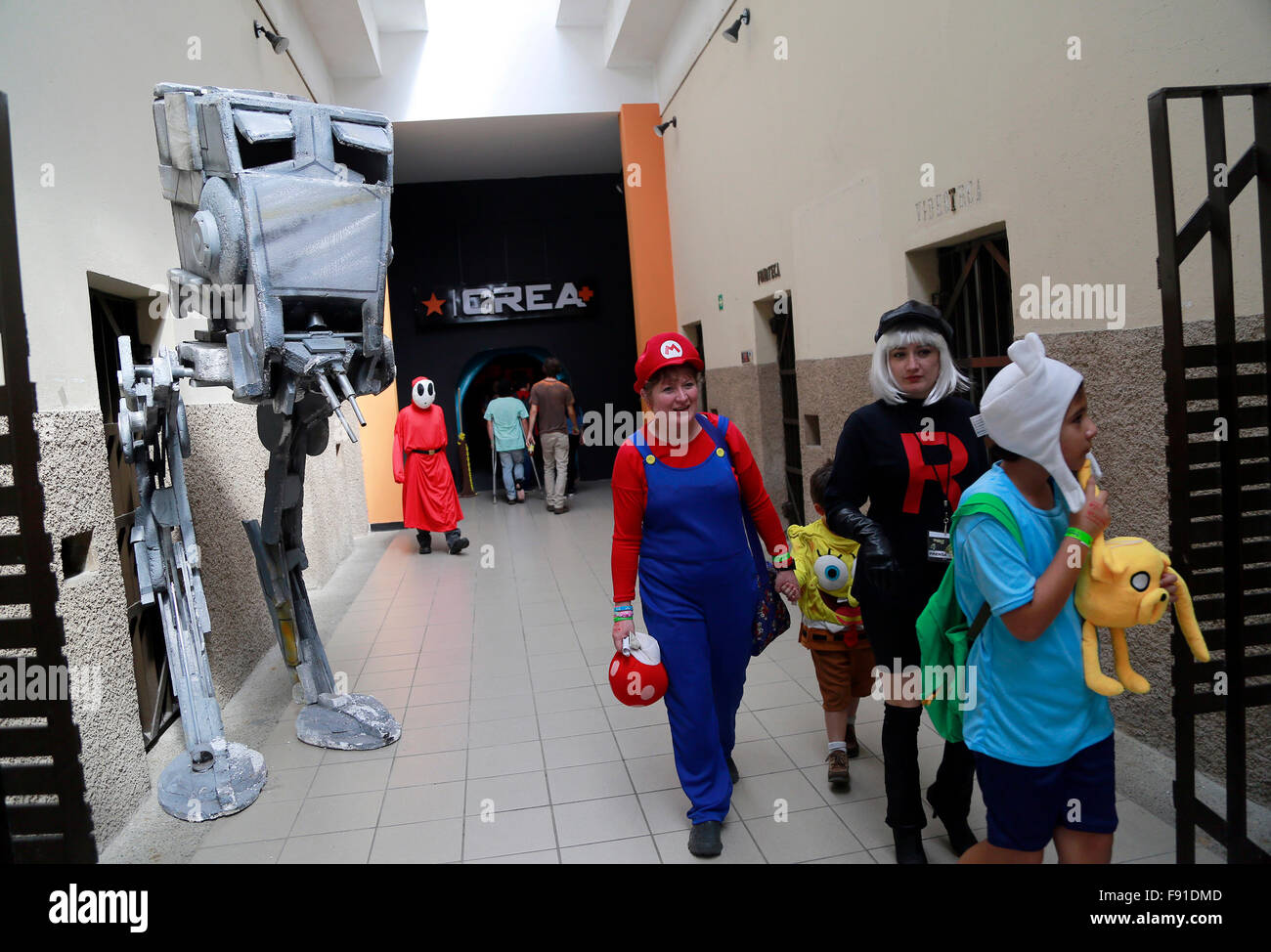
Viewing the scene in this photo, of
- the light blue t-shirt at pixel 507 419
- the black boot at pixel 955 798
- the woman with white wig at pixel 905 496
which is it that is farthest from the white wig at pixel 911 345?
the light blue t-shirt at pixel 507 419

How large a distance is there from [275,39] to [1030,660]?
7857 millimetres

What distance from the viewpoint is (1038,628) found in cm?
195

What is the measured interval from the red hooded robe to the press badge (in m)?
6.86

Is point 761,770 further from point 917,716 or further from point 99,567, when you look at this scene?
point 99,567

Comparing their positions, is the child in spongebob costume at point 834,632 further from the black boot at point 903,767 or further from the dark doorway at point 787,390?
the dark doorway at point 787,390

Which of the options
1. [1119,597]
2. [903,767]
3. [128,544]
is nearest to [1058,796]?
[1119,597]

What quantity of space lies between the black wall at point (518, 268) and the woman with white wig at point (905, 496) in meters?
11.7

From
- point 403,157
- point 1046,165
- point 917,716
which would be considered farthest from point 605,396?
point 917,716

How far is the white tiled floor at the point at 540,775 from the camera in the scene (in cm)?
316

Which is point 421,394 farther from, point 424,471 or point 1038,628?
point 1038,628

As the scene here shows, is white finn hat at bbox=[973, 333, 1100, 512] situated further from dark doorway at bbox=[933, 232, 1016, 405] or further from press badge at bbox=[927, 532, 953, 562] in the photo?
dark doorway at bbox=[933, 232, 1016, 405]

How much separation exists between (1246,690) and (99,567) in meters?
3.78

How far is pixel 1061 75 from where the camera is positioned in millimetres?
3543

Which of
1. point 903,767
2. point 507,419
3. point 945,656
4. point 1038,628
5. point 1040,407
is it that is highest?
point 507,419
